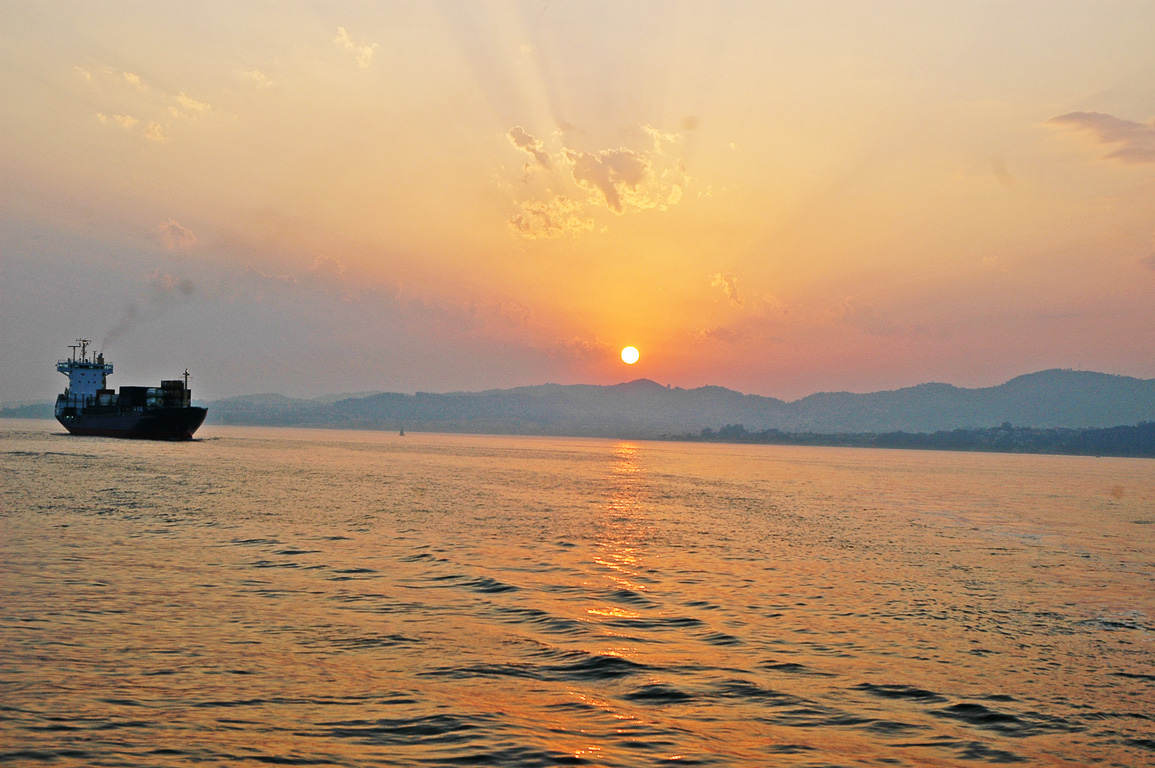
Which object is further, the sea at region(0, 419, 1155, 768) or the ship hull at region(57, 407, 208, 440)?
the ship hull at region(57, 407, 208, 440)

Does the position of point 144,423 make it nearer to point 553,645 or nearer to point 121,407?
point 121,407

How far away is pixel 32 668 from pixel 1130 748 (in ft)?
65.8

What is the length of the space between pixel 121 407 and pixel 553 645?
162000 millimetres

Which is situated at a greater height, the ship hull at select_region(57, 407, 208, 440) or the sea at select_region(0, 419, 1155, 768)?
the ship hull at select_region(57, 407, 208, 440)

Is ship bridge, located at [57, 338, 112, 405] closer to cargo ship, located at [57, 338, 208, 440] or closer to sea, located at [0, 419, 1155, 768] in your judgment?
cargo ship, located at [57, 338, 208, 440]

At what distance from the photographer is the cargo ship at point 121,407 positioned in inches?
5910

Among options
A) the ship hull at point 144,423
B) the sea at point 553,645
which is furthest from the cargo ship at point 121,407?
the sea at point 553,645

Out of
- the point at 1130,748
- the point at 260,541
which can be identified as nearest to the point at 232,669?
the point at 1130,748

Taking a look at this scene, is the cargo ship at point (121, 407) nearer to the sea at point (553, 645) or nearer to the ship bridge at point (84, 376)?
the ship bridge at point (84, 376)

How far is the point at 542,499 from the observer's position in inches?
2756

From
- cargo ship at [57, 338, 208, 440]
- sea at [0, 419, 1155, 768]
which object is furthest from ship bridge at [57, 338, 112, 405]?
sea at [0, 419, 1155, 768]

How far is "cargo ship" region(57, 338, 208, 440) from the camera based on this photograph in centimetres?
15012

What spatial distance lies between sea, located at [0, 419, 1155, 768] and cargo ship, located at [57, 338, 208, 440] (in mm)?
112340

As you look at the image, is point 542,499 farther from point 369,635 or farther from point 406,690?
point 406,690
